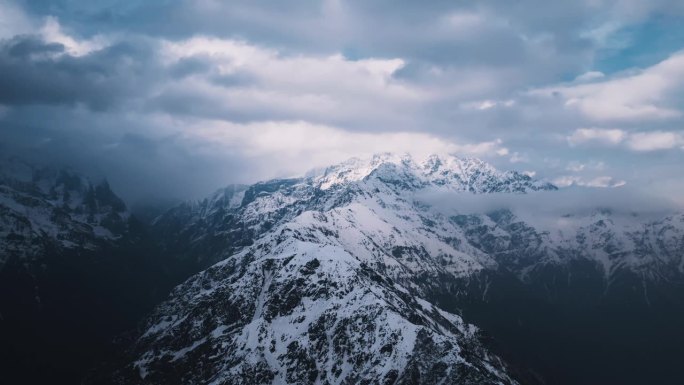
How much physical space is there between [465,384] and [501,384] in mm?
13271

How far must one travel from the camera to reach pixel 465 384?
634 feet

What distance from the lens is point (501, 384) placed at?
193625mm
